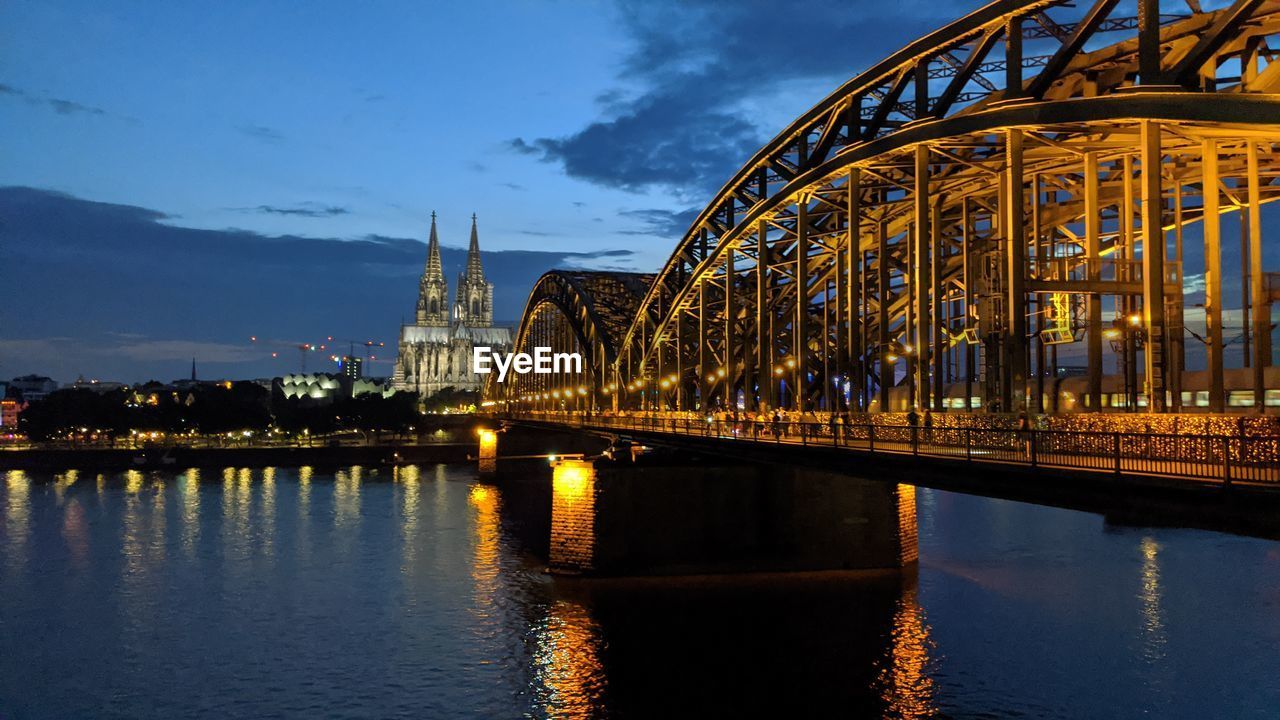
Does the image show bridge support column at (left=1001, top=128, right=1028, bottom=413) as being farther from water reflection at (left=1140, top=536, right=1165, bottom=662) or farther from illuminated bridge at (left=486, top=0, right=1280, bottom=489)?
water reflection at (left=1140, top=536, right=1165, bottom=662)

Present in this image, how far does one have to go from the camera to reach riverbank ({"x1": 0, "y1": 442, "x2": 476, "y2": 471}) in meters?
130

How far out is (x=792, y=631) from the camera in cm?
3653

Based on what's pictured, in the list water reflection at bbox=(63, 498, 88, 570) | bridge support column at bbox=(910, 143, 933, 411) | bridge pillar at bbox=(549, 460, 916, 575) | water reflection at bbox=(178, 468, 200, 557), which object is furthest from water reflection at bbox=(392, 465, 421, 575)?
bridge support column at bbox=(910, 143, 933, 411)

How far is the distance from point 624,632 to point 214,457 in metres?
113

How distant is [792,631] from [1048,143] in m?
18.2

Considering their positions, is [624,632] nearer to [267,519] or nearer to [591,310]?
[267,519]

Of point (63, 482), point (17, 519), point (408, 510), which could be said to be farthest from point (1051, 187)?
point (63, 482)

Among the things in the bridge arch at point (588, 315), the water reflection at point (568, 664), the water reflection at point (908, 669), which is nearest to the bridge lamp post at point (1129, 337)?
the water reflection at point (908, 669)

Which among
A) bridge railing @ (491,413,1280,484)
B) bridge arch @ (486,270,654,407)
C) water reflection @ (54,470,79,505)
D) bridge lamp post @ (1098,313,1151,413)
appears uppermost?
bridge arch @ (486,270,654,407)

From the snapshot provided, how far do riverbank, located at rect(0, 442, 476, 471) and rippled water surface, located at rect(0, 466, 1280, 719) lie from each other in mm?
74250

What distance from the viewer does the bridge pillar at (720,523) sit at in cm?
4416

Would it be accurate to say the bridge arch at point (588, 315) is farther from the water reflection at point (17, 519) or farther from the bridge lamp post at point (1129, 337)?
the bridge lamp post at point (1129, 337)

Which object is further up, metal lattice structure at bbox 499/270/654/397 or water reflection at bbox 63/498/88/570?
metal lattice structure at bbox 499/270/654/397

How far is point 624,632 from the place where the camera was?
37.0 metres
